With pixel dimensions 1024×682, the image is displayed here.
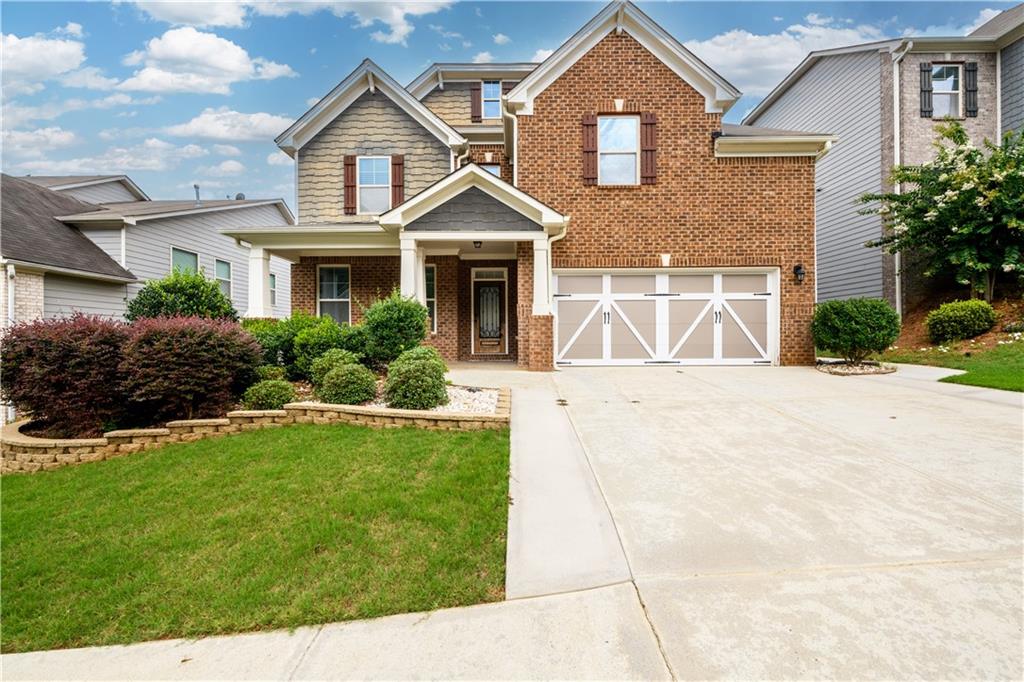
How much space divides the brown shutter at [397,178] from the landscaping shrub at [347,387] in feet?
25.6

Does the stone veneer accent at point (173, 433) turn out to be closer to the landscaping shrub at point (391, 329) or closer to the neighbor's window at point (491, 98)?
the landscaping shrub at point (391, 329)

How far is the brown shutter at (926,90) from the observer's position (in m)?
14.6

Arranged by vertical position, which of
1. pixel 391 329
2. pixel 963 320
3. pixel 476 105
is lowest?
pixel 391 329

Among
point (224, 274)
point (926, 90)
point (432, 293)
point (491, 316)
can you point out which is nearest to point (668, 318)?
point (491, 316)

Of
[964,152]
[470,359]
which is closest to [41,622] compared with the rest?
[470,359]

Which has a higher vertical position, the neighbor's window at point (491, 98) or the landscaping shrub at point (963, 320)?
the neighbor's window at point (491, 98)

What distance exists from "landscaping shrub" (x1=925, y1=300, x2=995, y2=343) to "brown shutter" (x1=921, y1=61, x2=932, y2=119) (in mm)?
6750

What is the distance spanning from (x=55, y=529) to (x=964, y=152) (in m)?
18.9

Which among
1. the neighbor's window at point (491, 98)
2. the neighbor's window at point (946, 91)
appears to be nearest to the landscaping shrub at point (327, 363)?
the neighbor's window at point (491, 98)

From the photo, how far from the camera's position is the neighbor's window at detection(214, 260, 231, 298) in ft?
53.6

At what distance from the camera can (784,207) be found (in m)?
11.5

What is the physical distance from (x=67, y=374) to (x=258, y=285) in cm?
555

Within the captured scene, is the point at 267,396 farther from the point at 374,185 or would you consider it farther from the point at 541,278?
the point at 374,185

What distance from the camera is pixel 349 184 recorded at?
13.2 metres
